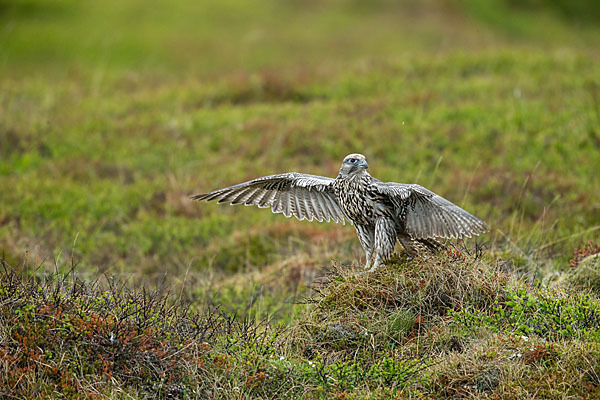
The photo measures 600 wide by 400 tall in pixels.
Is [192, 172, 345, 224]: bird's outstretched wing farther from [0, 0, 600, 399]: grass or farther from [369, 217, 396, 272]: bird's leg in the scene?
[369, 217, 396, 272]: bird's leg

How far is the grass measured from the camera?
484 cm

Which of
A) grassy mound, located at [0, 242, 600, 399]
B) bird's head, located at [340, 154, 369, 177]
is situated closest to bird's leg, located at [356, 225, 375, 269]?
grassy mound, located at [0, 242, 600, 399]

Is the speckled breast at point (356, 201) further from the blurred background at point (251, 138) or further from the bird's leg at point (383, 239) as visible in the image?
the blurred background at point (251, 138)

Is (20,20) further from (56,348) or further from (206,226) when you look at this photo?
(56,348)

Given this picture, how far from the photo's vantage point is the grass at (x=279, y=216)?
15.9 ft

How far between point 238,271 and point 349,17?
15454 mm

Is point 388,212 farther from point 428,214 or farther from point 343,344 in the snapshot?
point 343,344

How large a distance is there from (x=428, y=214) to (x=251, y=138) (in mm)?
6888

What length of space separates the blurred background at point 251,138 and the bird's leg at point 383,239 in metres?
1.34

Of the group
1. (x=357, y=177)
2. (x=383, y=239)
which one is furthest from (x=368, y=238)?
(x=357, y=177)

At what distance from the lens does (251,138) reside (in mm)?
12117

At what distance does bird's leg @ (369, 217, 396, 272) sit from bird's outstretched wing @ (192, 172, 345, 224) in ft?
2.75

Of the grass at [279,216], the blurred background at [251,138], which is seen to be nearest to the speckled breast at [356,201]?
the grass at [279,216]

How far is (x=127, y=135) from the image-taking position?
1239 cm
